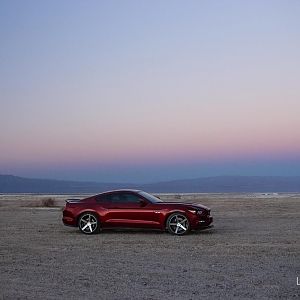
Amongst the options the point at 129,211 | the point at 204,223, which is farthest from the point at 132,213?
the point at 204,223

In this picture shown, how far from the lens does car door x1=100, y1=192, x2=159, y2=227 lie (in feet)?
53.9

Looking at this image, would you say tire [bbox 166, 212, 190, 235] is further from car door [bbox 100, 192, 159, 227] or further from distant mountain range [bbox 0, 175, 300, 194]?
distant mountain range [bbox 0, 175, 300, 194]

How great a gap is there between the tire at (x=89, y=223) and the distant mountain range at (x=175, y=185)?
13469cm

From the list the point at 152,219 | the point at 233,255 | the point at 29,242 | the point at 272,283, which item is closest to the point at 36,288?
the point at 272,283

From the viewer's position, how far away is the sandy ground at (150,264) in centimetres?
842

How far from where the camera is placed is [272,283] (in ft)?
29.1

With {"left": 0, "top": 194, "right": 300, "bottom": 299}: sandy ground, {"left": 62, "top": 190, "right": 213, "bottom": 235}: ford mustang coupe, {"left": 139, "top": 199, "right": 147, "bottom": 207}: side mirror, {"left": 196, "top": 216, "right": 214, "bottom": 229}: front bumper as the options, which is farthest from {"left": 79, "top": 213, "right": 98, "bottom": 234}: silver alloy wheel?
{"left": 196, "top": 216, "right": 214, "bottom": 229}: front bumper

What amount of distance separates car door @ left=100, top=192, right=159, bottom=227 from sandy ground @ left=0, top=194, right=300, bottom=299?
1.21ft

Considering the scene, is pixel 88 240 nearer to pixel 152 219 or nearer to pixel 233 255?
pixel 152 219

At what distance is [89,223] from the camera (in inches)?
664

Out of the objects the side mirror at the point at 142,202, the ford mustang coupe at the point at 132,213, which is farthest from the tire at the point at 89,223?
the side mirror at the point at 142,202

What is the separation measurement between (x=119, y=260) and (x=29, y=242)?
4229 mm

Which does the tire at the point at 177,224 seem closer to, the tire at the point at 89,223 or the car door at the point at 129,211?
the car door at the point at 129,211

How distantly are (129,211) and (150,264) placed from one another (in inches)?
225
